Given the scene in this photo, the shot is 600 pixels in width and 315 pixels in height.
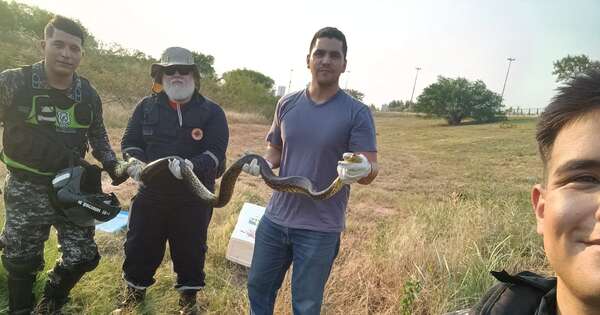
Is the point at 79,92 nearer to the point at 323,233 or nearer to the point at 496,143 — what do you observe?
the point at 323,233

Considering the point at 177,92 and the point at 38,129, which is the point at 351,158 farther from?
the point at 38,129

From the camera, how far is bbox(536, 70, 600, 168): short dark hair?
4.71ft

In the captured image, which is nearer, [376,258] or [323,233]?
[323,233]

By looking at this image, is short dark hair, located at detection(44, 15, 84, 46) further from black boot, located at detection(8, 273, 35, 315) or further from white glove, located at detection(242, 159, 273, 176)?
black boot, located at detection(8, 273, 35, 315)

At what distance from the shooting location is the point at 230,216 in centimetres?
650

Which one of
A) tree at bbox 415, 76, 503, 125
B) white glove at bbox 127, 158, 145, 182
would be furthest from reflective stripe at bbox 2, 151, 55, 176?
tree at bbox 415, 76, 503, 125

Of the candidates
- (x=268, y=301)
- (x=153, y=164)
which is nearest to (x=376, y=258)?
(x=268, y=301)

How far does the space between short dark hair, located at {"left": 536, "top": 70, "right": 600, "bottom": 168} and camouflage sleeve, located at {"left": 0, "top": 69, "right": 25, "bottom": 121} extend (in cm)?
370

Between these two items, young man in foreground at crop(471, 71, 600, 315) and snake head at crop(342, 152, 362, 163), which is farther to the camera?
snake head at crop(342, 152, 362, 163)

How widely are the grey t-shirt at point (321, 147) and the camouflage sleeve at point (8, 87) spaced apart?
87.4 inches

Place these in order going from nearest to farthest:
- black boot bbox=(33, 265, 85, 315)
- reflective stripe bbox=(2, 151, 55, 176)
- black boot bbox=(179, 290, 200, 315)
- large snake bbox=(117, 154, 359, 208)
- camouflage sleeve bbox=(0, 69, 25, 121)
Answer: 1. large snake bbox=(117, 154, 359, 208)
2. camouflage sleeve bbox=(0, 69, 25, 121)
3. reflective stripe bbox=(2, 151, 55, 176)
4. black boot bbox=(33, 265, 85, 315)
5. black boot bbox=(179, 290, 200, 315)

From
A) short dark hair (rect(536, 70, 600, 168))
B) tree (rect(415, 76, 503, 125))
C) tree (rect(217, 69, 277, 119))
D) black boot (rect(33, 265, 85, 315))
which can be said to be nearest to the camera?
short dark hair (rect(536, 70, 600, 168))

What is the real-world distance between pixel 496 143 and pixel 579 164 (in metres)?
30.3

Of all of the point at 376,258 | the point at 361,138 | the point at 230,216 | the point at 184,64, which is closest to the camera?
the point at 361,138
